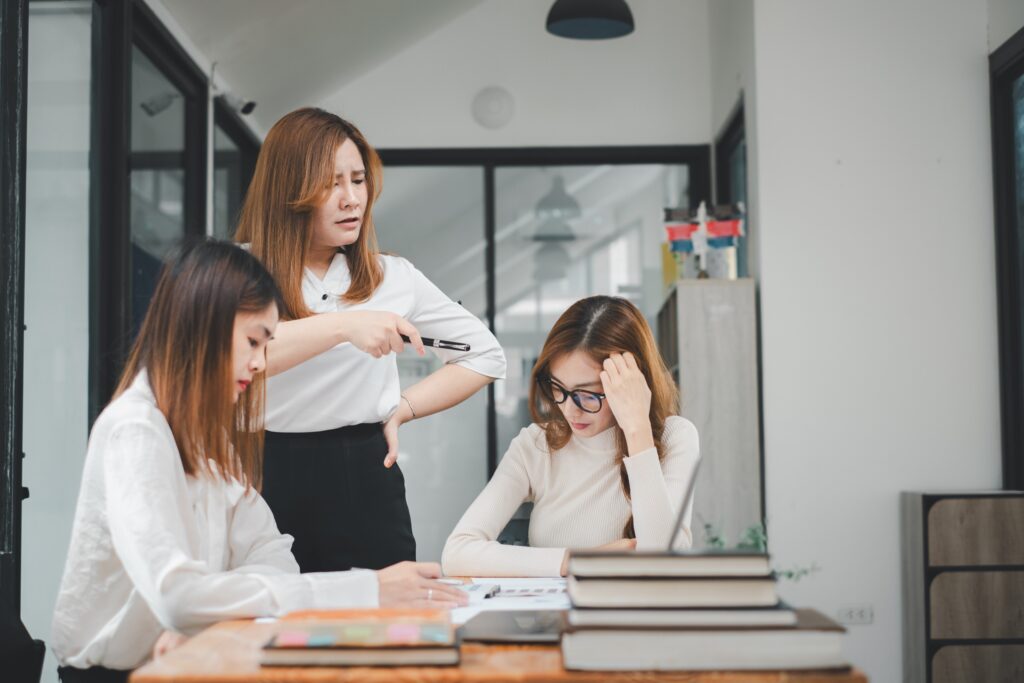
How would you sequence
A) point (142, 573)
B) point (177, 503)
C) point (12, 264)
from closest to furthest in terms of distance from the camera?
point (142, 573) < point (177, 503) < point (12, 264)

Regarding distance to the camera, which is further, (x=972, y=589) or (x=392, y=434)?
(x=972, y=589)

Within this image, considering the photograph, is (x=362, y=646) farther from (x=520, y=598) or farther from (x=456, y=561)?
(x=456, y=561)

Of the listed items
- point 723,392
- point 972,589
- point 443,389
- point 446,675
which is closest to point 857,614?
point 972,589

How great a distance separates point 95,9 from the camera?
3.26 metres

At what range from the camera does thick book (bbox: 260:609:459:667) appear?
1033 mm

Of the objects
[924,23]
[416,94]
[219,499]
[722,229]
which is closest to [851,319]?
[722,229]

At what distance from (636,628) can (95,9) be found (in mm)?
2864

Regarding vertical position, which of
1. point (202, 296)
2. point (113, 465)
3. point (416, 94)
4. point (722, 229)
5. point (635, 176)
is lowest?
point (113, 465)

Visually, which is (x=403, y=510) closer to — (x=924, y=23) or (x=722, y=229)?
(x=722, y=229)

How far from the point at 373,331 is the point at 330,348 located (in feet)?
0.35

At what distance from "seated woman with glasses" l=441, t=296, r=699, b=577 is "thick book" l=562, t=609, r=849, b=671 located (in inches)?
35.9

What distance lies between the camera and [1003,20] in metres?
3.85

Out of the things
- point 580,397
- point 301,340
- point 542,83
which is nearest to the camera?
point 301,340

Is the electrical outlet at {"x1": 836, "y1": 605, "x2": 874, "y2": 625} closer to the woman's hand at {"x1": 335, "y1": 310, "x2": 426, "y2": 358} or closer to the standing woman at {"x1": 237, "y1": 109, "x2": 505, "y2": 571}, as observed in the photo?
the standing woman at {"x1": 237, "y1": 109, "x2": 505, "y2": 571}
